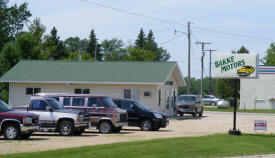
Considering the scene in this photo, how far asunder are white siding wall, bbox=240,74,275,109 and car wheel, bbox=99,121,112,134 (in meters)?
41.6

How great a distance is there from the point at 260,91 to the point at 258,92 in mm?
342

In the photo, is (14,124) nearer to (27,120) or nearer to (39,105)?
(27,120)

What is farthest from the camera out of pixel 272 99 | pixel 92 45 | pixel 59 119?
pixel 92 45

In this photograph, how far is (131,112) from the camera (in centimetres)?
2764

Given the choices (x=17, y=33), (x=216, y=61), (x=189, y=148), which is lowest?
(x=189, y=148)

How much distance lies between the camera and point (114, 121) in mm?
24547

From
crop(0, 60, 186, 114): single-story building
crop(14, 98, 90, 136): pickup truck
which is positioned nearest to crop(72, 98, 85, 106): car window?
crop(14, 98, 90, 136): pickup truck

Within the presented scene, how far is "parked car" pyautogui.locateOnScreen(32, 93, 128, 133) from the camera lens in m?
24.7

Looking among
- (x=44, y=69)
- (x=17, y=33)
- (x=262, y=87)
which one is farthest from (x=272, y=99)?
(x=17, y=33)

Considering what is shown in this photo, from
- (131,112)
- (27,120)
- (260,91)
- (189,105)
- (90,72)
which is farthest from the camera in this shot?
(260,91)

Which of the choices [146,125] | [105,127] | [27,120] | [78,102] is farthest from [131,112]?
[27,120]

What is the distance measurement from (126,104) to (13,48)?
31304 mm

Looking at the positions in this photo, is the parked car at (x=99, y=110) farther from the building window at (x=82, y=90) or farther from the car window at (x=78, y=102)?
the building window at (x=82, y=90)

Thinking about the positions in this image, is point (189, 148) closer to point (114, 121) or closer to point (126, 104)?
point (114, 121)
